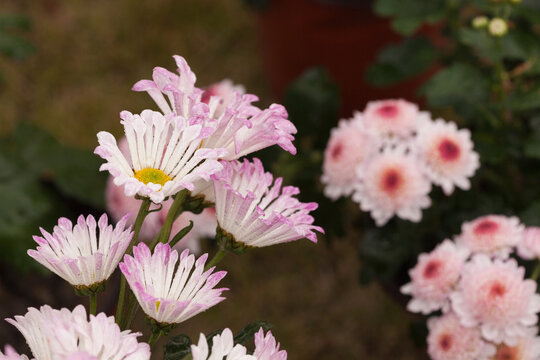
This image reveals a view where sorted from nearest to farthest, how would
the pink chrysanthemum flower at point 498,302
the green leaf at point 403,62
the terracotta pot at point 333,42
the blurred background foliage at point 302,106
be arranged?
the pink chrysanthemum flower at point 498,302, the blurred background foliage at point 302,106, the green leaf at point 403,62, the terracotta pot at point 333,42

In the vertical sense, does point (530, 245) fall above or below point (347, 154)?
below

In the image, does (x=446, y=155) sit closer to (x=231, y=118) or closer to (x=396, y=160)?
(x=396, y=160)

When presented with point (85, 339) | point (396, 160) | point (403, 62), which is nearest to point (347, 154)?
point (396, 160)

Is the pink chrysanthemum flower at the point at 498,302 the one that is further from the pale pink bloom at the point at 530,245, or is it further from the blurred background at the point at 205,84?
the blurred background at the point at 205,84

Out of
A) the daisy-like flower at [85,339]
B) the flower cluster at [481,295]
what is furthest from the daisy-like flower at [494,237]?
the daisy-like flower at [85,339]

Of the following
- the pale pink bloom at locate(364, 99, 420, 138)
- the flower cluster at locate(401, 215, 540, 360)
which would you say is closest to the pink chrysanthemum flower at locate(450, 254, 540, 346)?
the flower cluster at locate(401, 215, 540, 360)

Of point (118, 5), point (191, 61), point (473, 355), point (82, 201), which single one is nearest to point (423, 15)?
point (473, 355)
